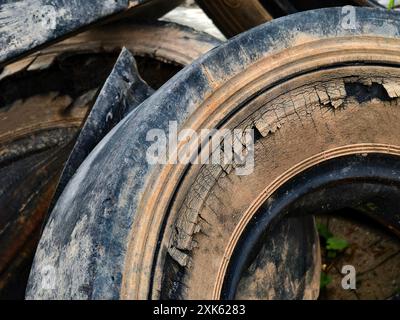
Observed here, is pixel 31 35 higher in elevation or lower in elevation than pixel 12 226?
higher

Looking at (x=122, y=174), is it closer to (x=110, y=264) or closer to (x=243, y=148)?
(x=110, y=264)

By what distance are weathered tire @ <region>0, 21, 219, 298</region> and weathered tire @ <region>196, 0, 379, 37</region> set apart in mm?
101

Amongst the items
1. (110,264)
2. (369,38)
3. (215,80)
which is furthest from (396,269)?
(110,264)

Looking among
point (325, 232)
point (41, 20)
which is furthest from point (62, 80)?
point (325, 232)

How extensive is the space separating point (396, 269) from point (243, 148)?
118cm

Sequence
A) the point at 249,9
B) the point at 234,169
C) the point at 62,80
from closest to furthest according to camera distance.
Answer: the point at 234,169 < the point at 249,9 < the point at 62,80

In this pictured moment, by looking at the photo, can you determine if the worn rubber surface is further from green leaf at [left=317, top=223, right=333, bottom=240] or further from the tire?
green leaf at [left=317, top=223, right=333, bottom=240]

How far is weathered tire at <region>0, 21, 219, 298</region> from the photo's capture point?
2123mm

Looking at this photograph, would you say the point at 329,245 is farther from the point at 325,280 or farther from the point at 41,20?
the point at 41,20

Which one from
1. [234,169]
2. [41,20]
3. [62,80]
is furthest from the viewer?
[62,80]

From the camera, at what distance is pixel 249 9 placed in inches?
82.0

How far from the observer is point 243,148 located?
136 centimetres

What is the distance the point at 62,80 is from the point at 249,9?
624 millimetres

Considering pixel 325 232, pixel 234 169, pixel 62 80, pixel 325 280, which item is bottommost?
pixel 234 169
